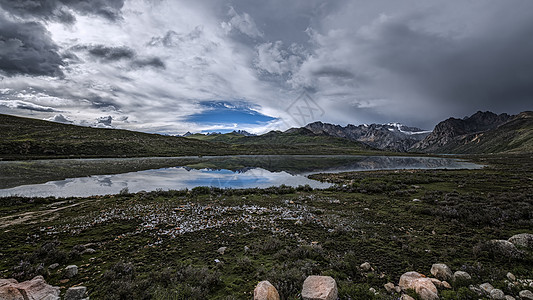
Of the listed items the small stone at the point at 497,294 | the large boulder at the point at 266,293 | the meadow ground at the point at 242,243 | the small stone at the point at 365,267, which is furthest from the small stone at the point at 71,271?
the small stone at the point at 497,294

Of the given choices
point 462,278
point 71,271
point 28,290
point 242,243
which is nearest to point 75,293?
point 28,290

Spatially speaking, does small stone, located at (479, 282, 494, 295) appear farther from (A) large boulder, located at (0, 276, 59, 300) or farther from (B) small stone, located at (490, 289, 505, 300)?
(A) large boulder, located at (0, 276, 59, 300)

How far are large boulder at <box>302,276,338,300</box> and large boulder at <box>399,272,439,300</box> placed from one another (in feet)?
8.14

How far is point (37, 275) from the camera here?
24.1ft

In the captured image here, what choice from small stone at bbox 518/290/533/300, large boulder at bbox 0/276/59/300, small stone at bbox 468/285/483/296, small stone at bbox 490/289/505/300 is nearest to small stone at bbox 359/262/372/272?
small stone at bbox 468/285/483/296

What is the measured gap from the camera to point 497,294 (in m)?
5.74

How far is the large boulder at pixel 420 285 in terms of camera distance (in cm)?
585

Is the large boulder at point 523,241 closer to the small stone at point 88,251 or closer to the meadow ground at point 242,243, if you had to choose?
the meadow ground at point 242,243

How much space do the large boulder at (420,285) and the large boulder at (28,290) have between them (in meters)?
10.9

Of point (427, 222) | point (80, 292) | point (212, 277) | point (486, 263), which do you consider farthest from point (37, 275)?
point (427, 222)

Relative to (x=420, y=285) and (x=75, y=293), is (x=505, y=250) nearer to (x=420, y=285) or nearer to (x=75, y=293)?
(x=420, y=285)

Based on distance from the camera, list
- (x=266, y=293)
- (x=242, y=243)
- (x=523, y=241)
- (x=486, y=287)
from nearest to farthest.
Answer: (x=266, y=293)
(x=486, y=287)
(x=523, y=241)
(x=242, y=243)

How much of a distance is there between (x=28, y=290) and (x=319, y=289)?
8.43m

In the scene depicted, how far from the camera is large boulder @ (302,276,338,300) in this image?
5.71m
